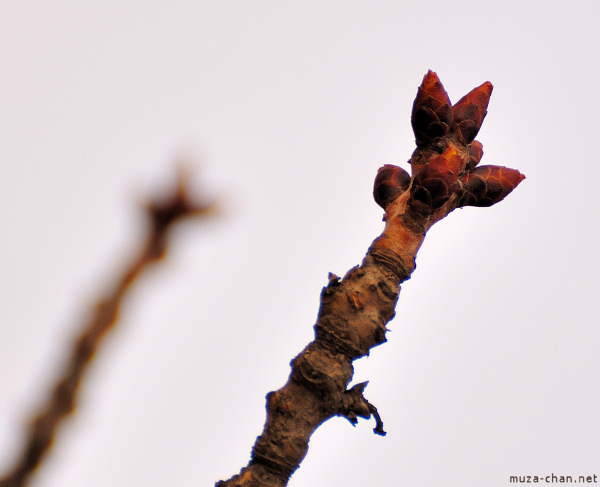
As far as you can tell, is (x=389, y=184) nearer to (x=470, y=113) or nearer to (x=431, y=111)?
(x=431, y=111)

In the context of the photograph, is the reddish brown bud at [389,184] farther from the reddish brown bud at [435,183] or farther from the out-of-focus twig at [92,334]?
the out-of-focus twig at [92,334]

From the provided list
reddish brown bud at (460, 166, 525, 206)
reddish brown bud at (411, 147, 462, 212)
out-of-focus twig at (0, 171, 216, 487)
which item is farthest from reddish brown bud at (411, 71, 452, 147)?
out-of-focus twig at (0, 171, 216, 487)

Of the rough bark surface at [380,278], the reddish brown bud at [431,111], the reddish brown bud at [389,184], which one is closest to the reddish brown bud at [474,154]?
the rough bark surface at [380,278]

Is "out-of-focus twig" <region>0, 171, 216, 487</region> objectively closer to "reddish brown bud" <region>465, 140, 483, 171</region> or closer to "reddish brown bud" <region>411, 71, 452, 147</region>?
"reddish brown bud" <region>411, 71, 452, 147</region>

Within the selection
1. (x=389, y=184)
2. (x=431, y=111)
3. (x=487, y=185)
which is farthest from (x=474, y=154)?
(x=389, y=184)

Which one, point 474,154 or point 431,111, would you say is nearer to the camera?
point 431,111

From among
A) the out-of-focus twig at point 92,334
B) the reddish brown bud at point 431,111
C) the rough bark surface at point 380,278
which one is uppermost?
the reddish brown bud at point 431,111

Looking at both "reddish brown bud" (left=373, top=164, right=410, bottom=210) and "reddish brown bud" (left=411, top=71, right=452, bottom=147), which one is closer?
"reddish brown bud" (left=411, top=71, right=452, bottom=147)
